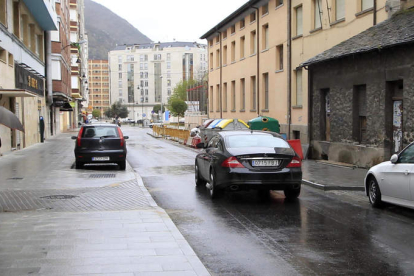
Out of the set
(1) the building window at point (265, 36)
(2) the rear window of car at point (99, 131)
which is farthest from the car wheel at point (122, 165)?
(1) the building window at point (265, 36)

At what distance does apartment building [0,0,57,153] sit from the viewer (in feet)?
76.6

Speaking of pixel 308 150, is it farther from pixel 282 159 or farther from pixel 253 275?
pixel 253 275

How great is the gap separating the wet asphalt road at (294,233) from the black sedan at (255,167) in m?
0.38

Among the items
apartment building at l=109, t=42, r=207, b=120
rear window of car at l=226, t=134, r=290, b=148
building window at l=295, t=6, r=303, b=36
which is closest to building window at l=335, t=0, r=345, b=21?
building window at l=295, t=6, r=303, b=36

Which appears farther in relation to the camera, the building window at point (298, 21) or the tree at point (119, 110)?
the tree at point (119, 110)

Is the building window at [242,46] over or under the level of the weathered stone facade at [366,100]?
over

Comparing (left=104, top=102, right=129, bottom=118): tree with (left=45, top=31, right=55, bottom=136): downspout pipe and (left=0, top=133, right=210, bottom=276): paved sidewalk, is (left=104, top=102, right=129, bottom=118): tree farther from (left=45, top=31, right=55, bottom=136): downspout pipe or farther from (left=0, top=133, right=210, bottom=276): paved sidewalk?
(left=0, top=133, right=210, bottom=276): paved sidewalk

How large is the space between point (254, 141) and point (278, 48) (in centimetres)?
1886

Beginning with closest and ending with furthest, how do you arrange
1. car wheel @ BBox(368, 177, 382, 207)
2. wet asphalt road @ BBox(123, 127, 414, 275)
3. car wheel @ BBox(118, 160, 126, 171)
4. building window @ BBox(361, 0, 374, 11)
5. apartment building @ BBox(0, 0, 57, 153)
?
wet asphalt road @ BBox(123, 127, 414, 275)
car wheel @ BBox(368, 177, 382, 207)
car wheel @ BBox(118, 160, 126, 171)
building window @ BBox(361, 0, 374, 11)
apartment building @ BBox(0, 0, 57, 153)

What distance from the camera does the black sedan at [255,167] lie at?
388 inches

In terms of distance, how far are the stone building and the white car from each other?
5.46 m

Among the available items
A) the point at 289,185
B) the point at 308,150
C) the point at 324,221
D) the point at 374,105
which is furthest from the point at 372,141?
the point at 324,221

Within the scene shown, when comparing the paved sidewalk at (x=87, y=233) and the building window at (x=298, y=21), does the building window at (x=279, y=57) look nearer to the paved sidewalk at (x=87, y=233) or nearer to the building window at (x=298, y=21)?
the building window at (x=298, y=21)

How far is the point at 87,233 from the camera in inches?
273
